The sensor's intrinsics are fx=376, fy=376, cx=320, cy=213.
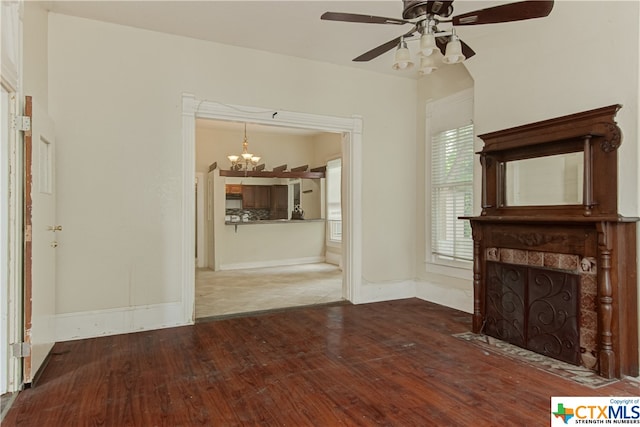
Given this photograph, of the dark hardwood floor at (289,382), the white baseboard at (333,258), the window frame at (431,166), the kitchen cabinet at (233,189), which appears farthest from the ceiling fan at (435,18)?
the kitchen cabinet at (233,189)

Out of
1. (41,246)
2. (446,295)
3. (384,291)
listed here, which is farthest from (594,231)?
(41,246)

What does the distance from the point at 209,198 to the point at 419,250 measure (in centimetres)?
502

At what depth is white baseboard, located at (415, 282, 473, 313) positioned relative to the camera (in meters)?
4.43

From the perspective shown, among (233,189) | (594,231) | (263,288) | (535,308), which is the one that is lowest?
(263,288)

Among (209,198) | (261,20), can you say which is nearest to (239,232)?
(209,198)

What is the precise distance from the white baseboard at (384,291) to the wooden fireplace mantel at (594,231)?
6.39 feet

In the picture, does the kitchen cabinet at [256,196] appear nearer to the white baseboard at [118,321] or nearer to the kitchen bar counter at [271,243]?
the kitchen bar counter at [271,243]

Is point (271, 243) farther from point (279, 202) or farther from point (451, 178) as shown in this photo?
point (451, 178)

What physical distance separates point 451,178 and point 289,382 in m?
3.23

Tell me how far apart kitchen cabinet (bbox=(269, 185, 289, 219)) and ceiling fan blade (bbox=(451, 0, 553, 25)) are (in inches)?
270

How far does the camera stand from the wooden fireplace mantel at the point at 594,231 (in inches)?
104

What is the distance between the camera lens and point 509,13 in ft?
7.56

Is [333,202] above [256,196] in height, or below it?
below

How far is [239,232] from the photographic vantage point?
26.8 feet
